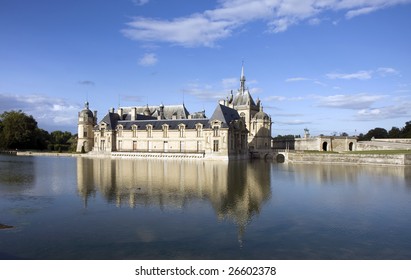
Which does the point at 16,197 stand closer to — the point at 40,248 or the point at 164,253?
the point at 40,248

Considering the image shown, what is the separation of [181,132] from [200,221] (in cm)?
4737

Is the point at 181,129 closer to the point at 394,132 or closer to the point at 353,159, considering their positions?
the point at 353,159

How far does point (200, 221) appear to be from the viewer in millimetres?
14328

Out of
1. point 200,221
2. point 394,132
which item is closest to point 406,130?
point 394,132

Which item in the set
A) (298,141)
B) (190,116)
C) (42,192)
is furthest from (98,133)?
(42,192)

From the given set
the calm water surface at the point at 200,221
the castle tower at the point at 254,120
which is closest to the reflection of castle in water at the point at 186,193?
the calm water surface at the point at 200,221

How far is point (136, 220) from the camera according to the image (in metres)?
14.3

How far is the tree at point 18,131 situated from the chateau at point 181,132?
44.8 ft

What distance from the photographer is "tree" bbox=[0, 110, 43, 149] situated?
74812mm

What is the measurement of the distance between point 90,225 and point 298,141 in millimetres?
62218

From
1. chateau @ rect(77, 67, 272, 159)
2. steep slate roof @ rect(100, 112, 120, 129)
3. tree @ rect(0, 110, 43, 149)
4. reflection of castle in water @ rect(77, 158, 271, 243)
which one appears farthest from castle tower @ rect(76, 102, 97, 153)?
reflection of castle in water @ rect(77, 158, 271, 243)

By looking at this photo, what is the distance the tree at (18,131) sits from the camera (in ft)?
245

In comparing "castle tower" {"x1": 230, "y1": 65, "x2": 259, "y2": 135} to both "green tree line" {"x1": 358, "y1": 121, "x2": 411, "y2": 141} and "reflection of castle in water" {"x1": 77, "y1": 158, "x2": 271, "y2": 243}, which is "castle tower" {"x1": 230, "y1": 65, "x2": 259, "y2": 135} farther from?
"reflection of castle in water" {"x1": 77, "y1": 158, "x2": 271, "y2": 243}

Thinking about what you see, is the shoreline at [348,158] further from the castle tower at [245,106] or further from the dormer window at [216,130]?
the castle tower at [245,106]
